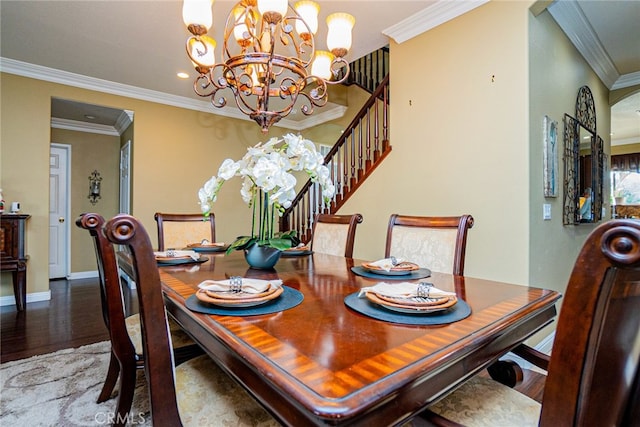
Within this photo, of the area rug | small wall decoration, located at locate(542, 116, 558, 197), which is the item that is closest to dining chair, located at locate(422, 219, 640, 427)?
the area rug

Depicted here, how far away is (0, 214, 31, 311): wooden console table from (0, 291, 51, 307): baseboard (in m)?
0.28

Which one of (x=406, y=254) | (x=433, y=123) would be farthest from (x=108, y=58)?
(x=406, y=254)

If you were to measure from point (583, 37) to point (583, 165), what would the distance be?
1184 mm

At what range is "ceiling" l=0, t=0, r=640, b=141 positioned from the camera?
2.57 meters

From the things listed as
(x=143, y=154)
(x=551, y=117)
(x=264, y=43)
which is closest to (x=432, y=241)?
(x=551, y=117)

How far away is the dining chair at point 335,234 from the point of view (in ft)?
7.20

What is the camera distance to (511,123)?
2238 mm

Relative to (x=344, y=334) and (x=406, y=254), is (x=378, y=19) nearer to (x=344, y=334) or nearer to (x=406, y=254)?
(x=406, y=254)

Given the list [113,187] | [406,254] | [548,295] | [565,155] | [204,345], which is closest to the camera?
[204,345]

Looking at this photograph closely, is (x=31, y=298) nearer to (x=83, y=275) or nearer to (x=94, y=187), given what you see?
(x=83, y=275)

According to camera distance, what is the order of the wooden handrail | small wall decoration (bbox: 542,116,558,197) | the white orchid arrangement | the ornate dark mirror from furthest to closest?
the wooden handrail, the ornate dark mirror, small wall decoration (bbox: 542,116,558,197), the white orchid arrangement

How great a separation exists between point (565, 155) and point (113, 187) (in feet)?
20.8

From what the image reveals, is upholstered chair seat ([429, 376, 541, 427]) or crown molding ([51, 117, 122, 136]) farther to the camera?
crown molding ([51, 117, 122, 136])

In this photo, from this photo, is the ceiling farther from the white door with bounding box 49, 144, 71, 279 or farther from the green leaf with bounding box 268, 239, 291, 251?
the green leaf with bounding box 268, 239, 291, 251
